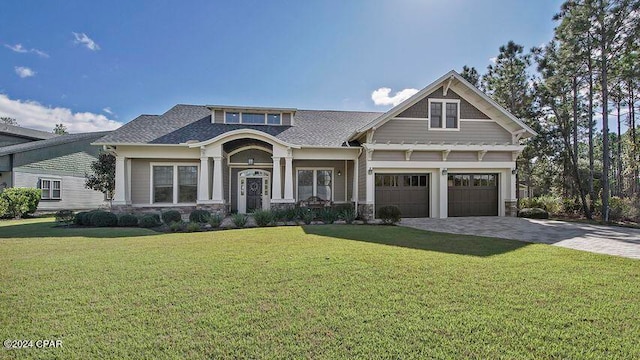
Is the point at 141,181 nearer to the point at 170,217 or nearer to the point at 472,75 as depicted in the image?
the point at 170,217

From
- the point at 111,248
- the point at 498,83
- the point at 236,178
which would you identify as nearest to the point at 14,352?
the point at 111,248

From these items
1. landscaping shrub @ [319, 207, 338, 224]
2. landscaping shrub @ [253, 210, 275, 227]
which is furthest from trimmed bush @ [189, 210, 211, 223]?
landscaping shrub @ [319, 207, 338, 224]

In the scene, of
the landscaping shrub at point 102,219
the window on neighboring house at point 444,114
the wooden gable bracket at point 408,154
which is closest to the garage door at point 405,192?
the wooden gable bracket at point 408,154

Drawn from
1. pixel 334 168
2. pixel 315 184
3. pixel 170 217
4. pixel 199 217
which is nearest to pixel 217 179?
pixel 199 217

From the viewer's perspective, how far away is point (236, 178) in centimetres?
1526

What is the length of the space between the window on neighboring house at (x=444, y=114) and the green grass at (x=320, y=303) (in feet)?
28.7

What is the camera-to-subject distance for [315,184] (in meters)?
15.5

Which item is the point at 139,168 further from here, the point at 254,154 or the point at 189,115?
the point at 254,154

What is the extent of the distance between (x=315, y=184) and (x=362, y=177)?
2728mm

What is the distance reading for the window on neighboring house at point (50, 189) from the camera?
19344mm

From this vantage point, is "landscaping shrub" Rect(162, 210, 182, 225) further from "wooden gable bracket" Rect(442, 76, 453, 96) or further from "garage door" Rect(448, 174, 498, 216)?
"wooden gable bracket" Rect(442, 76, 453, 96)

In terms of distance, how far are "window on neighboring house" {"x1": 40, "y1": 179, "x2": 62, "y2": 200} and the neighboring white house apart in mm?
10291

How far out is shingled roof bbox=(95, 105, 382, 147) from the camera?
1383 cm

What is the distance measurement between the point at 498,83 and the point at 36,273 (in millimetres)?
23974
